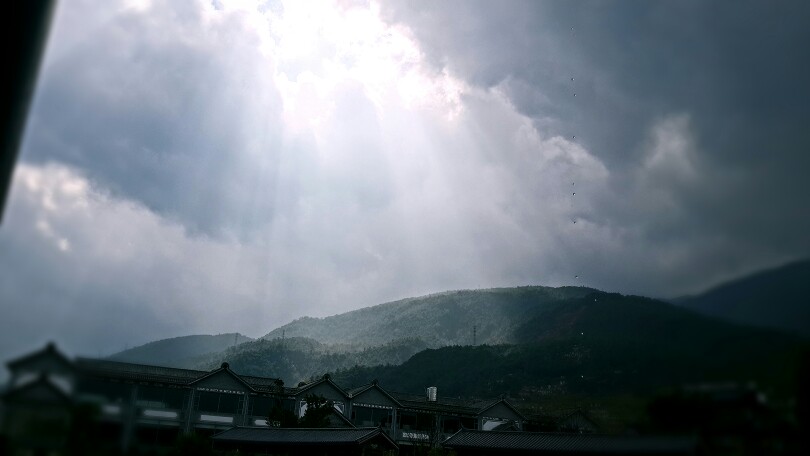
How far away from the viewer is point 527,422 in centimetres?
4559

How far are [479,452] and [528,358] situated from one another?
2512 centimetres

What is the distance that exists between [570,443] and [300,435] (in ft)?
49.7

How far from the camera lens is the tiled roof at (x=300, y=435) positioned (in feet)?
91.6

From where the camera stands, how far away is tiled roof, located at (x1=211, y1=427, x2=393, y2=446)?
91.6 ft

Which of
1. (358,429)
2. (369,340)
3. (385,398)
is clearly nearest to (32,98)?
(358,429)

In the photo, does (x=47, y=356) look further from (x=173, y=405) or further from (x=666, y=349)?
(x=173, y=405)

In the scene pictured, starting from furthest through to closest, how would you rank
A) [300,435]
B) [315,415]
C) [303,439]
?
[315,415]
[300,435]
[303,439]

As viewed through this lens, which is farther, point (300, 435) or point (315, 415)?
point (315, 415)

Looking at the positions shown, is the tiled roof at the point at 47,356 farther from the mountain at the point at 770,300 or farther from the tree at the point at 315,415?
the tree at the point at 315,415

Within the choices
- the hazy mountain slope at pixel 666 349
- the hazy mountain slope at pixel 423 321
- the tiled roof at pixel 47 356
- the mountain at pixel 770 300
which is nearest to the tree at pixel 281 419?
the hazy mountain slope at pixel 666 349

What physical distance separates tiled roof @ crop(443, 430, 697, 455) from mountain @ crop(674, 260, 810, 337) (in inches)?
37.6

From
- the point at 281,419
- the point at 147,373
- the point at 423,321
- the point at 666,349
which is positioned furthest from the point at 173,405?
the point at 423,321

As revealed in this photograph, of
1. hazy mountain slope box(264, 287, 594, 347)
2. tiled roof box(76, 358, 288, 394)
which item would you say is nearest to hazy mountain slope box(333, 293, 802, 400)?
tiled roof box(76, 358, 288, 394)

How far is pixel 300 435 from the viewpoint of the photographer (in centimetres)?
3077
